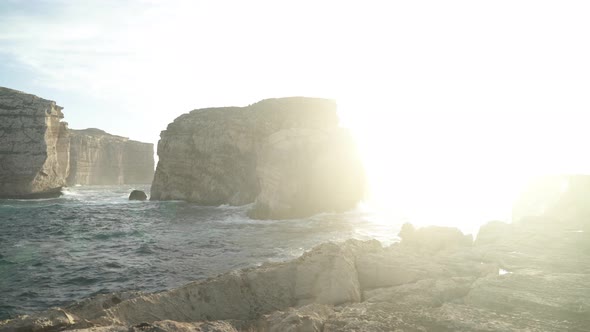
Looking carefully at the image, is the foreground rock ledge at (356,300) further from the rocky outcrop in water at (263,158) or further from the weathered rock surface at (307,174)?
the rocky outcrop in water at (263,158)

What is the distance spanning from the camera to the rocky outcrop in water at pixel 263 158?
4800cm

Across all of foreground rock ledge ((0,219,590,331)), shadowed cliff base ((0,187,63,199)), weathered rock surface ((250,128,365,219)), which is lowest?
shadowed cliff base ((0,187,63,199))

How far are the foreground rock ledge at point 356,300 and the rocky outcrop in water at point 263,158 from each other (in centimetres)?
3335

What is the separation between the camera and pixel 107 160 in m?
143

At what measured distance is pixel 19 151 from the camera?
71938mm

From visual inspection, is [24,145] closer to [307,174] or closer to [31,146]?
[31,146]

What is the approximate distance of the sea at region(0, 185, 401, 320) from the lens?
18531 mm

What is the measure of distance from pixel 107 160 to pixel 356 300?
15210 cm

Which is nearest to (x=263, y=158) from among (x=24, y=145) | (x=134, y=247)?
(x=134, y=247)

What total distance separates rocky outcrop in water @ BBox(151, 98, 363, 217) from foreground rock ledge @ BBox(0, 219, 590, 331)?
33.4m

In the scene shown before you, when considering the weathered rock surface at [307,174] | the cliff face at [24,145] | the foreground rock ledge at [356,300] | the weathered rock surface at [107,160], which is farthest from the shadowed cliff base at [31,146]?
the foreground rock ledge at [356,300]

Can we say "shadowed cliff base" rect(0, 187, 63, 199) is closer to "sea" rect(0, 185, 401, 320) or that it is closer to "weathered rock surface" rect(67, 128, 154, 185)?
"sea" rect(0, 185, 401, 320)

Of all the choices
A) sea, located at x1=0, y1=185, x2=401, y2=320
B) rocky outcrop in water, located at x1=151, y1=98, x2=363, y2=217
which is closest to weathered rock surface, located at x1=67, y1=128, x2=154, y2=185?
rocky outcrop in water, located at x1=151, y1=98, x2=363, y2=217

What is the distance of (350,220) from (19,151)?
67.7 metres
